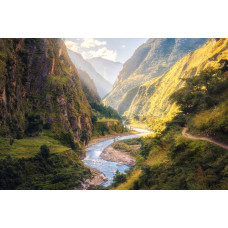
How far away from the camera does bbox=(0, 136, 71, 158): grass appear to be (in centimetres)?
871

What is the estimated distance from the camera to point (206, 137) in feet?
25.7

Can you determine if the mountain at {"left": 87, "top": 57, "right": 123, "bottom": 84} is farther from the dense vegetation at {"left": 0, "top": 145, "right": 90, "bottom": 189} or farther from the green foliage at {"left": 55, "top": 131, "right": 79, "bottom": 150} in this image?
the dense vegetation at {"left": 0, "top": 145, "right": 90, "bottom": 189}

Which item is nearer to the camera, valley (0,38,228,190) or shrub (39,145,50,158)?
valley (0,38,228,190)

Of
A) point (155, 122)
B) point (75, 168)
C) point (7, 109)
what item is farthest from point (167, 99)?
point (7, 109)

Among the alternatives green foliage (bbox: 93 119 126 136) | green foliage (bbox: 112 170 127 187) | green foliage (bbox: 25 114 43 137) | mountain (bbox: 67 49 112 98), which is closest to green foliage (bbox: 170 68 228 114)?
green foliage (bbox: 112 170 127 187)

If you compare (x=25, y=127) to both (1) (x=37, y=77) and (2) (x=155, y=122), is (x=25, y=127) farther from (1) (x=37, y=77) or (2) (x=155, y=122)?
(2) (x=155, y=122)

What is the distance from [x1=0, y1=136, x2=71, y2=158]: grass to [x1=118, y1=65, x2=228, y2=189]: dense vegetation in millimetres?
4599

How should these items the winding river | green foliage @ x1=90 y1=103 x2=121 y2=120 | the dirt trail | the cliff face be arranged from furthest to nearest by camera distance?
green foliage @ x1=90 y1=103 x2=121 y2=120
the winding river
the cliff face
the dirt trail

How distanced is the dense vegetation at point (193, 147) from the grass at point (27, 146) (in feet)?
15.1

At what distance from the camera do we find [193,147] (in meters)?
7.77

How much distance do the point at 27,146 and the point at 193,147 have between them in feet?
28.6

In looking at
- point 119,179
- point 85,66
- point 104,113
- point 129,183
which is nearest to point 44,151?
point 119,179

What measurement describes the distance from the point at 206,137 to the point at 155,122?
14.0 feet

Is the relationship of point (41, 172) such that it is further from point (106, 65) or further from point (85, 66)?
point (85, 66)
